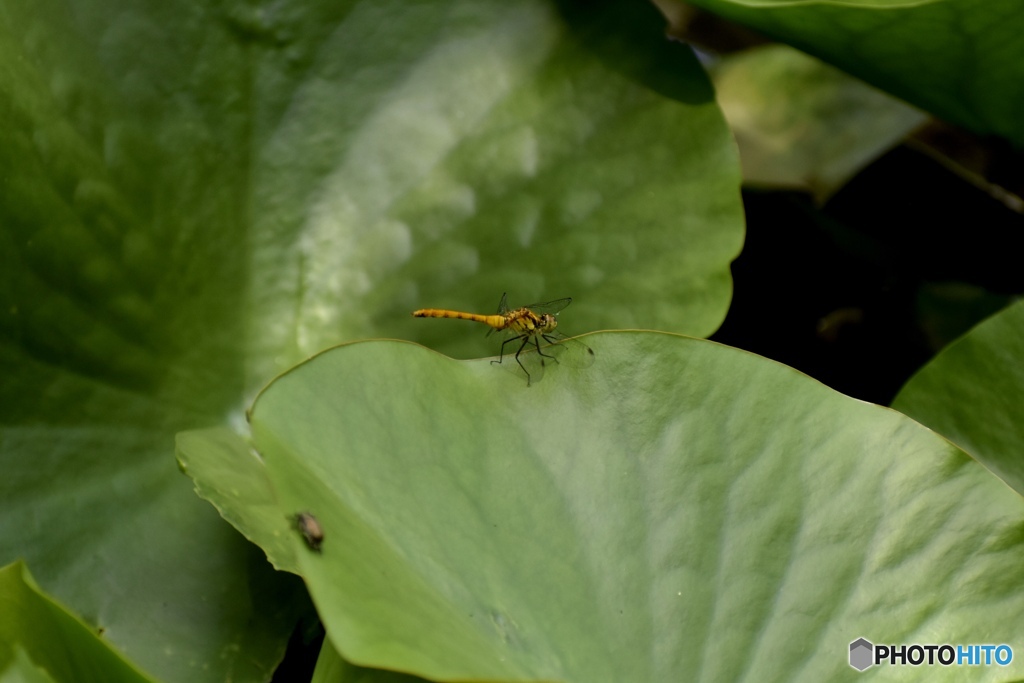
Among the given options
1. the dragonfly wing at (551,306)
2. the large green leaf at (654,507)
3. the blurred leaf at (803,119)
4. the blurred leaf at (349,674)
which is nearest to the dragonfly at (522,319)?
the dragonfly wing at (551,306)

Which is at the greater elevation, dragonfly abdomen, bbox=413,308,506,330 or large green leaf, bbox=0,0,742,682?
large green leaf, bbox=0,0,742,682

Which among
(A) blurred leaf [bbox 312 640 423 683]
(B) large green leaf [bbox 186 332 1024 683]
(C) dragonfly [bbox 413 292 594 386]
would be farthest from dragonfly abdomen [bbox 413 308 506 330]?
(A) blurred leaf [bbox 312 640 423 683]

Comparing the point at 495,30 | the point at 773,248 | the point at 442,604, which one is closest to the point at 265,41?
the point at 495,30

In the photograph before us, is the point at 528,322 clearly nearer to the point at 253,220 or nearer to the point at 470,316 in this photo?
the point at 470,316

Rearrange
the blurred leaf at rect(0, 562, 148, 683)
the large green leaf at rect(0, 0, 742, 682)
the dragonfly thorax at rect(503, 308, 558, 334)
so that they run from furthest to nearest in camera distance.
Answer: the dragonfly thorax at rect(503, 308, 558, 334)
the large green leaf at rect(0, 0, 742, 682)
the blurred leaf at rect(0, 562, 148, 683)

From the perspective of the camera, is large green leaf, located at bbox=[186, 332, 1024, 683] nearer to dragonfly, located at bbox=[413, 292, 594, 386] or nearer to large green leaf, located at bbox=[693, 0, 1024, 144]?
dragonfly, located at bbox=[413, 292, 594, 386]

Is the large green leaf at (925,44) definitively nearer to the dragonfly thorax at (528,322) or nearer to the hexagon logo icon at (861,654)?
the dragonfly thorax at (528,322)

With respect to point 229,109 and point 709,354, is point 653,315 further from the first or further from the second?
point 229,109
